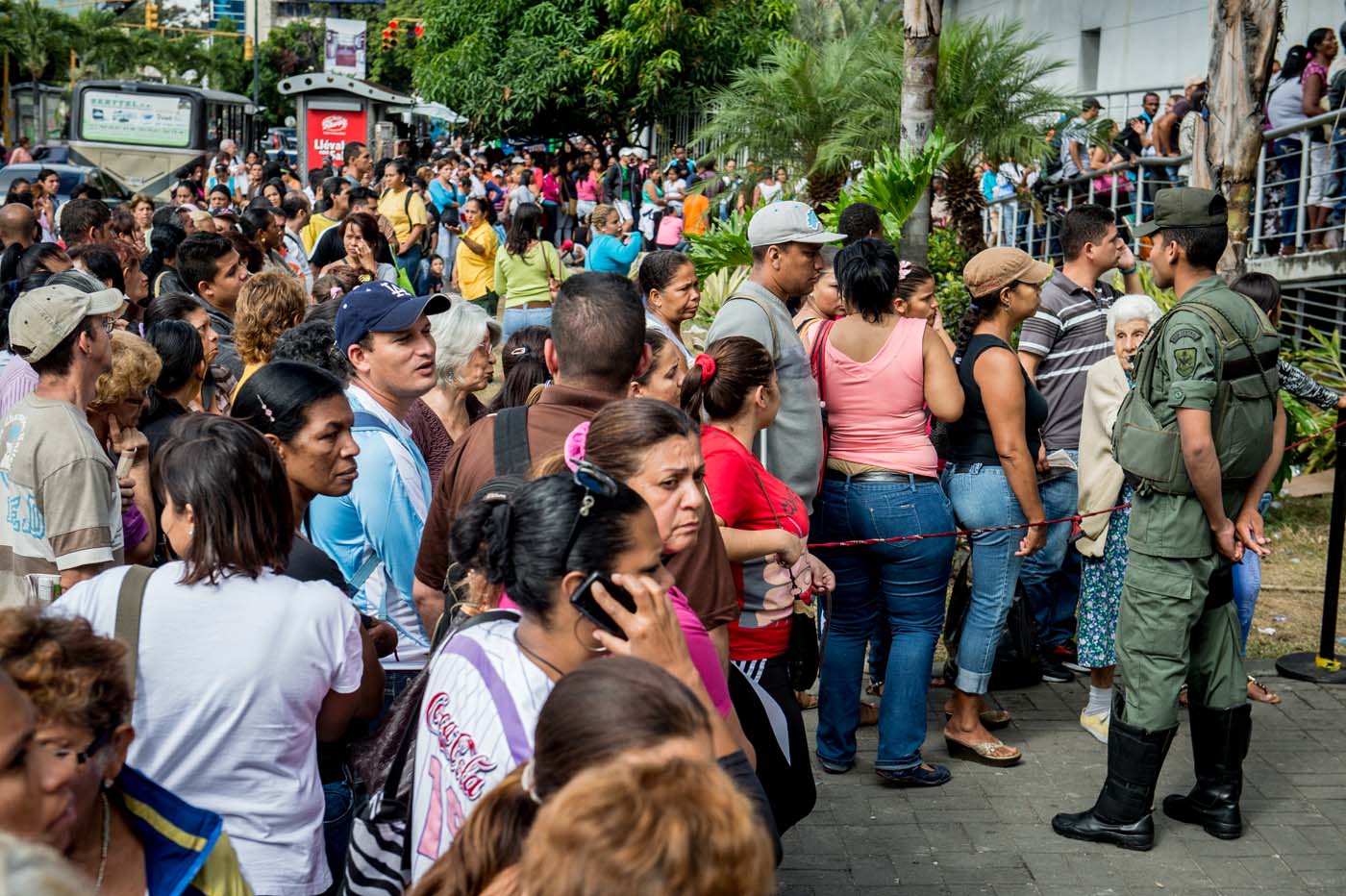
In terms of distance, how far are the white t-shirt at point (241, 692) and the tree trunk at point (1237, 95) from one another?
20.6 ft

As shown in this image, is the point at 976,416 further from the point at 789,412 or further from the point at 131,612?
the point at 131,612

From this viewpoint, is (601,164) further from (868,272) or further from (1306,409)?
(868,272)

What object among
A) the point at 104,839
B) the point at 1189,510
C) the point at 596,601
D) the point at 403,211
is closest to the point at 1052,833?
the point at 1189,510

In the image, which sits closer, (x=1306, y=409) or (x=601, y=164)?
(x=1306, y=409)

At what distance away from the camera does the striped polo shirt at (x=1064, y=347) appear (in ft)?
21.8

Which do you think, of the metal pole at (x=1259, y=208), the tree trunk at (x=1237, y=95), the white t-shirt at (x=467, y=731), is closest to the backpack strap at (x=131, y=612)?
the white t-shirt at (x=467, y=731)

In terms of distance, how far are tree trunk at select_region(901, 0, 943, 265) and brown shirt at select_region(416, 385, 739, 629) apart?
22.3 feet

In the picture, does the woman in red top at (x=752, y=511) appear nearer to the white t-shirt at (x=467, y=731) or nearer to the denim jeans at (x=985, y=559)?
the denim jeans at (x=985, y=559)

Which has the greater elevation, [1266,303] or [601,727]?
[1266,303]

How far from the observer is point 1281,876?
4.82 meters

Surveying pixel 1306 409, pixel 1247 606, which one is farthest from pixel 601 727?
pixel 1306 409

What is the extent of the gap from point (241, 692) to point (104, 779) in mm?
569

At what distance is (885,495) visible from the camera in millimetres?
5402

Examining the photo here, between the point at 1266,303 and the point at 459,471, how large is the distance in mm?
4435
